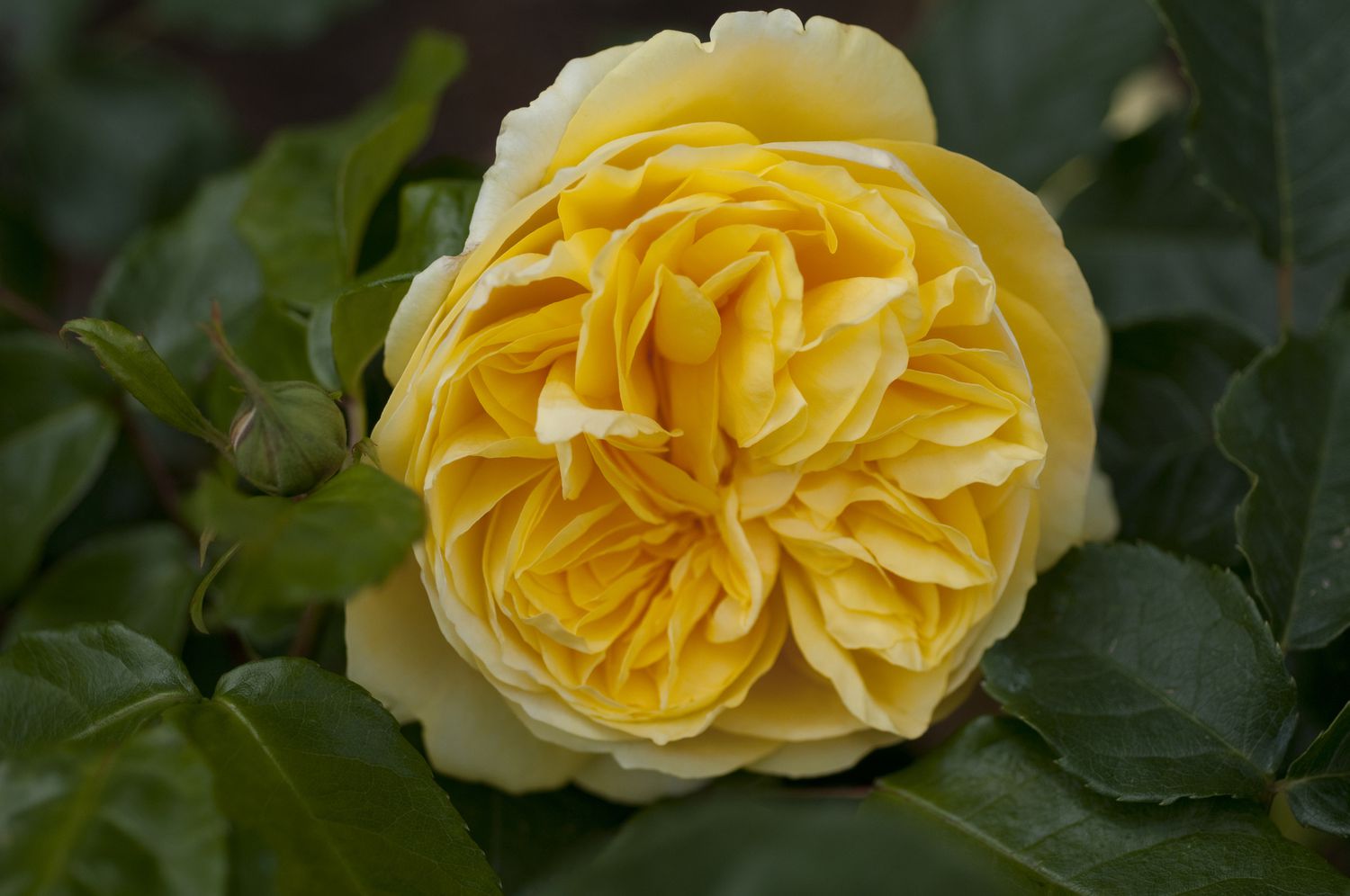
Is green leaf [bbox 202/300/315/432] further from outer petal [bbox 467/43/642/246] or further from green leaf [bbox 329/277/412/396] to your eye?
outer petal [bbox 467/43/642/246]

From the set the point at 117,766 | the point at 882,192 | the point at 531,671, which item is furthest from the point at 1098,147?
the point at 117,766

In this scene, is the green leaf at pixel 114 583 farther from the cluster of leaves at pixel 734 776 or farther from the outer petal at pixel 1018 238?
the outer petal at pixel 1018 238

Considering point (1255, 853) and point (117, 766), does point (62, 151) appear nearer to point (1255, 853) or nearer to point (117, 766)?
point (117, 766)

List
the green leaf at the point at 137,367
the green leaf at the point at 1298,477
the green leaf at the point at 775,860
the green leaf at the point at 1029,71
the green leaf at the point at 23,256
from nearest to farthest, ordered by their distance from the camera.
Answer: the green leaf at the point at 775,860 → the green leaf at the point at 137,367 → the green leaf at the point at 1298,477 → the green leaf at the point at 1029,71 → the green leaf at the point at 23,256


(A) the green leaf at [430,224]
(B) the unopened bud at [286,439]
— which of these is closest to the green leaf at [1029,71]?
(A) the green leaf at [430,224]

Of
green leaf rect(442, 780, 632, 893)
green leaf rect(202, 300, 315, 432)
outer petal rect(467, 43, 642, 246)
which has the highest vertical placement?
outer petal rect(467, 43, 642, 246)

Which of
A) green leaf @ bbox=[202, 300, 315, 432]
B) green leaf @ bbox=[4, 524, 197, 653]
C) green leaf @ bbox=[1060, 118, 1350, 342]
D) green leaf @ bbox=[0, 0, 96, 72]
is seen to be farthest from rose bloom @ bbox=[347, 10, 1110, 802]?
green leaf @ bbox=[0, 0, 96, 72]
